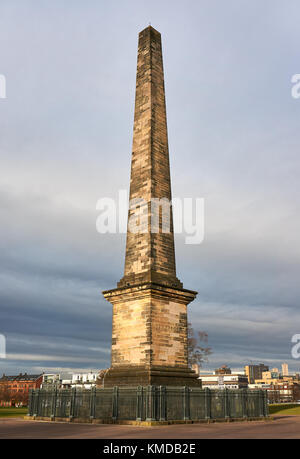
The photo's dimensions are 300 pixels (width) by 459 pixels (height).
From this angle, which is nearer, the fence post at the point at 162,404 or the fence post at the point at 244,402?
the fence post at the point at 162,404

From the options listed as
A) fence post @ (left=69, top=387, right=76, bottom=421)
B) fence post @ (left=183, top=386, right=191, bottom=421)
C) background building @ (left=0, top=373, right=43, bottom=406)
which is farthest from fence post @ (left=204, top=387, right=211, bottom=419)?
background building @ (left=0, top=373, right=43, bottom=406)

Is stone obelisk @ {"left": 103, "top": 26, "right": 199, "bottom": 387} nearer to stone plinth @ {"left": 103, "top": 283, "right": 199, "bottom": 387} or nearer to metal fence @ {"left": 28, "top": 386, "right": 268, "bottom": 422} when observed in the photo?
stone plinth @ {"left": 103, "top": 283, "right": 199, "bottom": 387}

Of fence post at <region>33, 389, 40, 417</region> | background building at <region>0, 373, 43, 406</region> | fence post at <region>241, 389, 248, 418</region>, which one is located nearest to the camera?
fence post at <region>241, 389, 248, 418</region>

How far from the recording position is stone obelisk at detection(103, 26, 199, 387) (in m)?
19.4

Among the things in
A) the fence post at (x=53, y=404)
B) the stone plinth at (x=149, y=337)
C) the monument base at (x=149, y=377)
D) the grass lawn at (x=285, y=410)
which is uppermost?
the stone plinth at (x=149, y=337)

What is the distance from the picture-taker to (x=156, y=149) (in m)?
23.7

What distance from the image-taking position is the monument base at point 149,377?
1844cm

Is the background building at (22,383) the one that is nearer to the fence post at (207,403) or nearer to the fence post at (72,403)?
the fence post at (72,403)

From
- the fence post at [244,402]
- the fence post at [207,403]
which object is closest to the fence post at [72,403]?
the fence post at [207,403]

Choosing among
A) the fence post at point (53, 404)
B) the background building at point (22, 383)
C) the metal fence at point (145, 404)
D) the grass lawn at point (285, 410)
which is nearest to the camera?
the metal fence at point (145, 404)

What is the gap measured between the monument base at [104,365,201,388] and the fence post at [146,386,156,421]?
1101 mm

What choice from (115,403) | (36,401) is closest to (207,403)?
(115,403)

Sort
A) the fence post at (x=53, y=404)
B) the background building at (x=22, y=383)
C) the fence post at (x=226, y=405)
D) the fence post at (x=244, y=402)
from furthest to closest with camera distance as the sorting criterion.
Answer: the background building at (x=22, y=383) < the fence post at (x=244, y=402) < the fence post at (x=53, y=404) < the fence post at (x=226, y=405)
